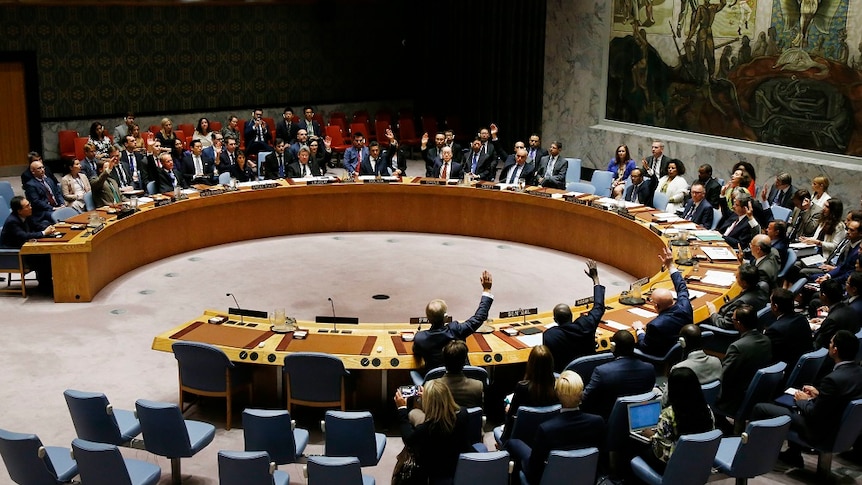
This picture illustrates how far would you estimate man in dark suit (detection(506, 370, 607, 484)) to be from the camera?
5332mm

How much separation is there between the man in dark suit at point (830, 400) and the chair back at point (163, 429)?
12.6 feet

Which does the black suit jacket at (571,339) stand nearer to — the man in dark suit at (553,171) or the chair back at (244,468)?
the chair back at (244,468)

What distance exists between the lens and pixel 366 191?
13.7 meters

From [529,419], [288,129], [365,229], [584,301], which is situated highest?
[288,129]

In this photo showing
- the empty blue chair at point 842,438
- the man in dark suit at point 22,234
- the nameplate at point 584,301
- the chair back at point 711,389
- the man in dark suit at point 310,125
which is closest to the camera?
the empty blue chair at point 842,438

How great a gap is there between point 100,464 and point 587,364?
330cm

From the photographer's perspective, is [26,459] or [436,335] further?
[436,335]

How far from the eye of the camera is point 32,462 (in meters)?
5.48

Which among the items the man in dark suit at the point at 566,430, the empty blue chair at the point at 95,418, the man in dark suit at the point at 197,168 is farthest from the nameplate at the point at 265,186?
the man in dark suit at the point at 566,430

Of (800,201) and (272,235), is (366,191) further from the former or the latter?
(800,201)

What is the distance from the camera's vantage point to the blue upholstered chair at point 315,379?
6843 mm

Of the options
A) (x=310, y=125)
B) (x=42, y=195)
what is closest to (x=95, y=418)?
(x=42, y=195)

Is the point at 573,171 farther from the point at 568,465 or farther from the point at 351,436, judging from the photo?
the point at 568,465

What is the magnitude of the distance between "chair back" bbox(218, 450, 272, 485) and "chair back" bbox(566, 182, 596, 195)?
8.65m
